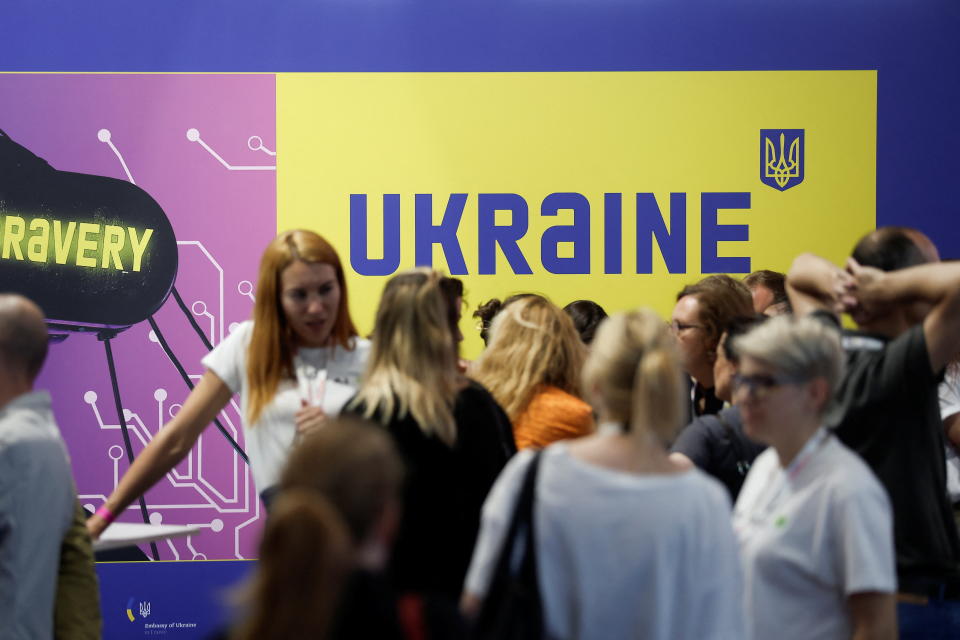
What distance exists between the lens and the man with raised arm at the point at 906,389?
A: 2.26 meters

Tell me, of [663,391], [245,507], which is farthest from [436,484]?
[245,507]

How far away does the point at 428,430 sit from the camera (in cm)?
224

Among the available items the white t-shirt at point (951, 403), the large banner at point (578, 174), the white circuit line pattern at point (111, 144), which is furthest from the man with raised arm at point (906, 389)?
the white circuit line pattern at point (111, 144)

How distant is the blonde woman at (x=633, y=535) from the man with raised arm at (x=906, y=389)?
54cm

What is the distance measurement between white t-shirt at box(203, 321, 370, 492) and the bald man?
444 millimetres

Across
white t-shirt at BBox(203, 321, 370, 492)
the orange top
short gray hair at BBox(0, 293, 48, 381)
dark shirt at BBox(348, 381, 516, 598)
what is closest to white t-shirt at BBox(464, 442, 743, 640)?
dark shirt at BBox(348, 381, 516, 598)

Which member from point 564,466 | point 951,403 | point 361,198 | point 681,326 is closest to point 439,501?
point 564,466

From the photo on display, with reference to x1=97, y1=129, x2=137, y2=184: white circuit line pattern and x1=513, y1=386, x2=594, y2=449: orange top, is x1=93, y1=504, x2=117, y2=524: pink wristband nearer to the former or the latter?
x1=513, y1=386, x2=594, y2=449: orange top

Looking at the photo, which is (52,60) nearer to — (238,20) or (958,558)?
(238,20)

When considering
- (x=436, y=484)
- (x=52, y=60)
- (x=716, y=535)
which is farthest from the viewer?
(x=52, y=60)

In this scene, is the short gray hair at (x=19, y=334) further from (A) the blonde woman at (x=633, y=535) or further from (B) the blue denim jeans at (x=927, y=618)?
(B) the blue denim jeans at (x=927, y=618)

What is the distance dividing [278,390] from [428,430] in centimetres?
71

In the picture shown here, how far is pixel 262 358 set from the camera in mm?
2828

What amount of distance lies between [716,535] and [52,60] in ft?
12.9
